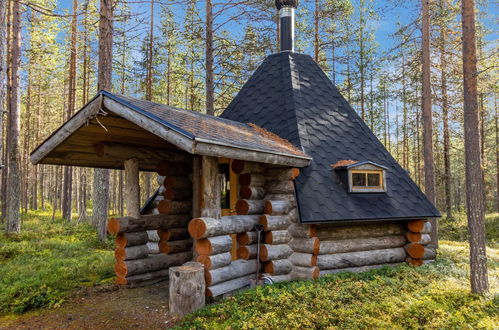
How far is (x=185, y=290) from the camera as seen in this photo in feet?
16.3

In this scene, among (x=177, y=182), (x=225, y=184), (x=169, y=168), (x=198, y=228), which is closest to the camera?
(x=198, y=228)

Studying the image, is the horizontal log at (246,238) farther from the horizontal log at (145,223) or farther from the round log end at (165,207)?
the round log end at (165,207)

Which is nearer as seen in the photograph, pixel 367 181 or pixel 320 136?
pixel 367 181

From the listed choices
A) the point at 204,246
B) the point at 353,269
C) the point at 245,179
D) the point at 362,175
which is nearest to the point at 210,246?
the point at 204,246

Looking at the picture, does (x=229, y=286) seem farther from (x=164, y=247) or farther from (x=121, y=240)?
(x=121, y=240)

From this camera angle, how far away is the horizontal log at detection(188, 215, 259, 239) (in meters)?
5.31

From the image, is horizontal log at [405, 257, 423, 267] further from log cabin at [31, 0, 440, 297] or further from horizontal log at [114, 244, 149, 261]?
horizontal log at [114, 244, 149, 261]

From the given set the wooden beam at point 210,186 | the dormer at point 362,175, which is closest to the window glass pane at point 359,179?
the dormer at point 362,175

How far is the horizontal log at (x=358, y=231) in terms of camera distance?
706cm

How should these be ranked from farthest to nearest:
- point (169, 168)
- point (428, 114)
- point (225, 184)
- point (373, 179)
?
point (428, 114), point (225, 184), point (373, 179), point (169, 168)

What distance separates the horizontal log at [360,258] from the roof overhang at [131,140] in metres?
2.12

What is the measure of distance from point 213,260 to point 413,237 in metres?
5.08

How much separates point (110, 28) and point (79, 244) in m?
7.24

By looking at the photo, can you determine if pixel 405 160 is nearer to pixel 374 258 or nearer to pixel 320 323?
pixel 374 258
